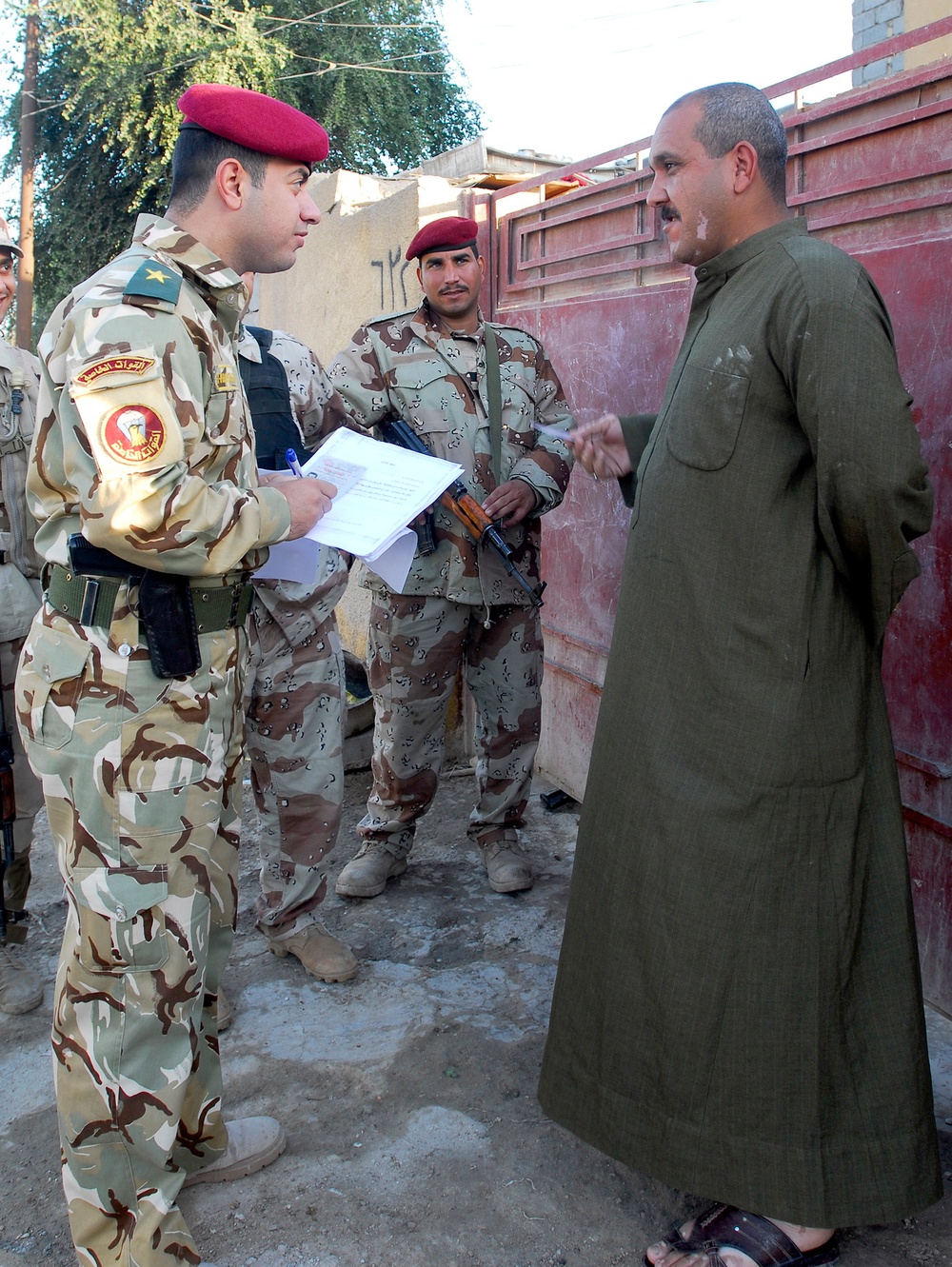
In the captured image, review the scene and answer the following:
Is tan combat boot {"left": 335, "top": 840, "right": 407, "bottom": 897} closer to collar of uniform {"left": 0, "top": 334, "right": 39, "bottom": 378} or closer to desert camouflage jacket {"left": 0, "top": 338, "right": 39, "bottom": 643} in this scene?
desert camouflage jacket {"left": 0, "top": 338, "right": 39, "bottom": 643}

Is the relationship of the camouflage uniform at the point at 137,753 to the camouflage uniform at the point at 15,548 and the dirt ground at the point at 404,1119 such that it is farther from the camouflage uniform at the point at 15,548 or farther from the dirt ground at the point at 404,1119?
the camouflage uniform at the point at 15,548

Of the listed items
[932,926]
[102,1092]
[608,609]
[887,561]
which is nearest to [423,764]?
[608,609]

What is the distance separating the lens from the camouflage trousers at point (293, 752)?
113 inches

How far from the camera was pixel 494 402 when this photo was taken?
11.6 ft

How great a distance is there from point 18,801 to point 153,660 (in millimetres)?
1636

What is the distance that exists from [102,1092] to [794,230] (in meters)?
1.91

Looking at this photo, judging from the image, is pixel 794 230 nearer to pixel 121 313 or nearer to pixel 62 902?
pixel 121 313

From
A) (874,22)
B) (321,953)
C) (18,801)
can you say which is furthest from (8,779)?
(874,22)

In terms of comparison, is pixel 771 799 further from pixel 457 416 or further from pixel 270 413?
pixel 457 416

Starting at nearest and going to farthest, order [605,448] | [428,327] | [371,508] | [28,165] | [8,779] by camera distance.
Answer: [371,508]
[605,448]
[8,779]
[428,327]
[28,165]

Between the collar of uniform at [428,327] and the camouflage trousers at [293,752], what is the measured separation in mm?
967

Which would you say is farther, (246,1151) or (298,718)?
(298,718)

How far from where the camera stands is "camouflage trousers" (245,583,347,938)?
2.87 meters

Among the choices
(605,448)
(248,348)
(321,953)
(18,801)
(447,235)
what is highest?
(447,235)
